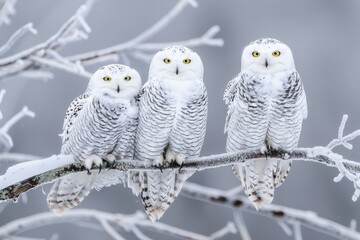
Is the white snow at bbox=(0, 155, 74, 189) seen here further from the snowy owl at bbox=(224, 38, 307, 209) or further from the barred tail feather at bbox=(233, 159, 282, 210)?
the barred tail feather at bbox=(233, 159, 282, 210)

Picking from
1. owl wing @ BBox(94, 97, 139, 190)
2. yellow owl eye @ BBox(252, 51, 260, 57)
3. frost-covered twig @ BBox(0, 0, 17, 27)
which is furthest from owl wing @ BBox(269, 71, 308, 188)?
frost-covered twig @ BBox(0, 0, 17, 27)

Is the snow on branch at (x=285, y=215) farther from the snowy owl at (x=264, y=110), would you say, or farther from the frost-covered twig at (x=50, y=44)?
the frost-covered twig at (x=50, y=44)

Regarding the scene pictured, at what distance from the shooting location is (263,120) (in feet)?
9.38

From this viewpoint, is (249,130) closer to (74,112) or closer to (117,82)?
(117,82)

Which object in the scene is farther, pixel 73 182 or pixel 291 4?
pixel 291 4

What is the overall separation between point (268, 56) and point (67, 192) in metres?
0.97

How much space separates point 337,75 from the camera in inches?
379

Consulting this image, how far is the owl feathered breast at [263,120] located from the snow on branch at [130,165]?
101 millimetres

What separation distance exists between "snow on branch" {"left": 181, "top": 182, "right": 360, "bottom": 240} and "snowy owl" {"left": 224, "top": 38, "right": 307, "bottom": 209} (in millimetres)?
420

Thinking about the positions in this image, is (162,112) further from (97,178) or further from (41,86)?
(41,86)

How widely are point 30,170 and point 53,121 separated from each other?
5588 mm

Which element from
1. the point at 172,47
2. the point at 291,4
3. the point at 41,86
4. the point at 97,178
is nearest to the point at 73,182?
the point at 97,178

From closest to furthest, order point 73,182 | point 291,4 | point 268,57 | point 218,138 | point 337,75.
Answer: point 268,57, point 73,182, point 218,138, point 337,75, point 291,4

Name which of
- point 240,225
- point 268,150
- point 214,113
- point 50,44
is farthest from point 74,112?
point 214,113
